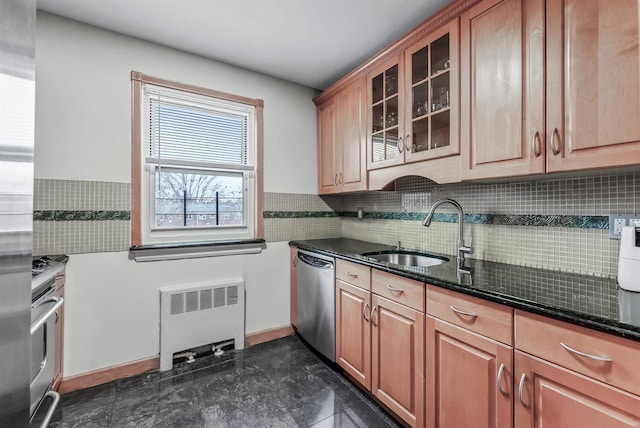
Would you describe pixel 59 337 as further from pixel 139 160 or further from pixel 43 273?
pixel 139 160

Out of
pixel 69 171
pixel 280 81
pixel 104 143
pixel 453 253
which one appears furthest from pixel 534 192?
pixel 69 171

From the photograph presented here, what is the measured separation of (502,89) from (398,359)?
151 cm

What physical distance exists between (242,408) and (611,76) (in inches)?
96.2

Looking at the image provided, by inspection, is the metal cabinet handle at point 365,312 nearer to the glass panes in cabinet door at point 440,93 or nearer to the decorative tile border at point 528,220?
the decorative tile border at point 528,220

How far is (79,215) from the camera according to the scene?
6.53 ft

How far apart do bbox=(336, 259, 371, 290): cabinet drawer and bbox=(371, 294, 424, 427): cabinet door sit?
4.7 inches

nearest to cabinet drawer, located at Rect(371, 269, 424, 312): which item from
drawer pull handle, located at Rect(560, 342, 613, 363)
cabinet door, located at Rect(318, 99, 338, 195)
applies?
drawer pull handle, located at Rect(560, 342, 613, 363)

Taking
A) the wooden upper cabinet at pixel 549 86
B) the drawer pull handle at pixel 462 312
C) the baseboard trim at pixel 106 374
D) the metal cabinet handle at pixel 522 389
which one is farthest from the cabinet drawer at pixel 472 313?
the baseboard trim at pixel 106 374

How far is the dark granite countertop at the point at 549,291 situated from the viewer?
2.87 ft

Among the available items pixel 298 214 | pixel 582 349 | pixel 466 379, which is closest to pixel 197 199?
pixel 298 214

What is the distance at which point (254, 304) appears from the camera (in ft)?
8.71

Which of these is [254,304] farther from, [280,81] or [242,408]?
[280,81]

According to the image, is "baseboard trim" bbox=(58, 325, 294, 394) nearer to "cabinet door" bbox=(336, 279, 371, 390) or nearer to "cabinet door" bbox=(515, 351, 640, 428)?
"cabinet door" bbox=(336, 279, 371, 390)

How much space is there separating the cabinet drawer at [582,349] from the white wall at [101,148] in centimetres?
217
